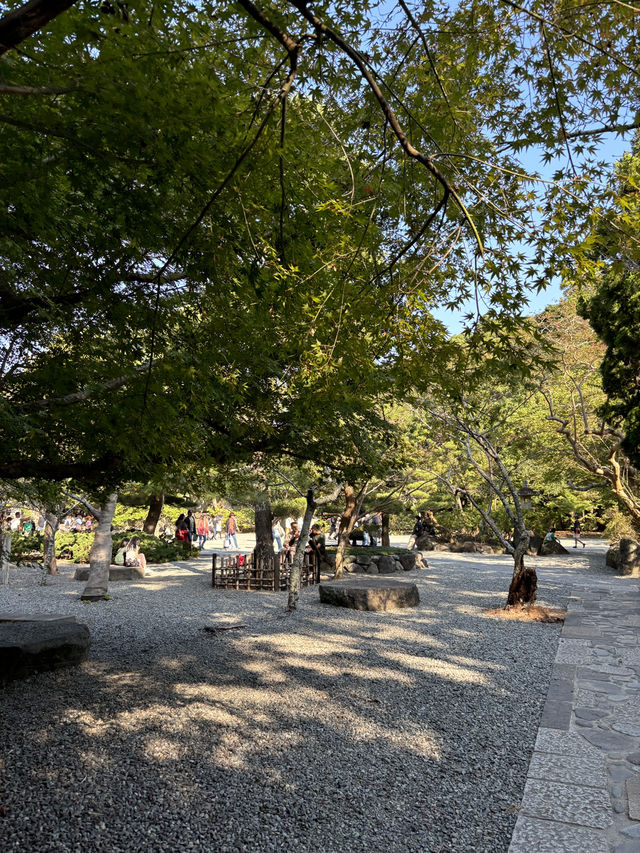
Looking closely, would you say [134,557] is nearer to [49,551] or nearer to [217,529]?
[49,551]

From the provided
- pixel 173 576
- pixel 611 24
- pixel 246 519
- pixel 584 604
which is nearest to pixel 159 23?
pixel 611 24

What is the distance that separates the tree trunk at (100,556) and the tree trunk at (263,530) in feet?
14.4

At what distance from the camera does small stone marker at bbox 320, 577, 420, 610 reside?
1158 centimetres

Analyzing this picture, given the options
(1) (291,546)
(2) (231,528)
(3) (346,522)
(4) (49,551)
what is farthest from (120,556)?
(2) (231,528)

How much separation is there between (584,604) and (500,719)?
784 cm

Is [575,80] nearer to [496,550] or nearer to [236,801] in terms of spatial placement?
[236,801]

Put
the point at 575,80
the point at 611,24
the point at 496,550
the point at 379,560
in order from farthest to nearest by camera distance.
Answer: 1. the point at 496,550
2. the point at 379,560
3. the point at 575,80
4. the point at 611,24

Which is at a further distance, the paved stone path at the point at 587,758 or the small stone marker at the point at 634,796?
the small stone marker at the point at 634,796

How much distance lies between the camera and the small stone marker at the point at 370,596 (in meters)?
11.6

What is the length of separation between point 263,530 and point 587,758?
Result: 39.4 ft

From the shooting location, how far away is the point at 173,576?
16891 millimetres

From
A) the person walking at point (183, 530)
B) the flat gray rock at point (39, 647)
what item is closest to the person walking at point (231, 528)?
the person walking at point (183, 530)

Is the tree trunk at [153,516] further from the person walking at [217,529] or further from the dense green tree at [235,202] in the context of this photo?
the dense green tree at [235,202]

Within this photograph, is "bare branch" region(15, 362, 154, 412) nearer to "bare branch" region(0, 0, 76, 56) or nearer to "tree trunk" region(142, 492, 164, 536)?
"bare branch" region(0, 0, 76, 56)
